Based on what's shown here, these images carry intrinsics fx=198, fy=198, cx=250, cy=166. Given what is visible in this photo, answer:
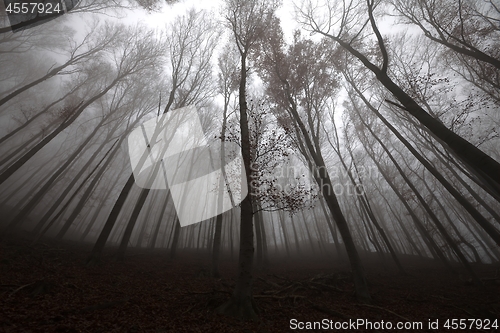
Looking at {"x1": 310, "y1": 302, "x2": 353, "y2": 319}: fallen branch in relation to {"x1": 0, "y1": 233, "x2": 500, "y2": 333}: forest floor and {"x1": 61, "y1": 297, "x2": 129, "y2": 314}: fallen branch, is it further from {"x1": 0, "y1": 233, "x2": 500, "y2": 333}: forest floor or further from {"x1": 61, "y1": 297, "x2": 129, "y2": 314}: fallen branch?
{"x1": 61, "y1": 297, "x2": 129, "y2": 314}: fallen branch

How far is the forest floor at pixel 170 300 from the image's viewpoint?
3766 millimetres

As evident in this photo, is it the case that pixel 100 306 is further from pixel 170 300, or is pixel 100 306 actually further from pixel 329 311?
pixel 329 311

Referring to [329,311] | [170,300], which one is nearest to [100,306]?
[170,300]

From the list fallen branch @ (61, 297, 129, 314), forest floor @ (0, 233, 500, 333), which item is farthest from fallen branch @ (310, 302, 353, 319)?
fallen branch @ (61, 297, 129, 314)

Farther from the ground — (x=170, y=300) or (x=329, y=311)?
(x=170, y=300)

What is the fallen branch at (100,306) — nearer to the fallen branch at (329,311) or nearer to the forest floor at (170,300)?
the forest floor at (170,300)

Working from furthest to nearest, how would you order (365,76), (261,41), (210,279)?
1. (365,76)
2. (261,41)
3. (210,279)

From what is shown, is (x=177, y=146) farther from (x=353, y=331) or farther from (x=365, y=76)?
(x=353, y=331)

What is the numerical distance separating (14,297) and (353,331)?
7.34 m

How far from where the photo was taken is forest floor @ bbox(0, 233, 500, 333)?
377 cm

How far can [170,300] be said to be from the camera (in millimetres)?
5262

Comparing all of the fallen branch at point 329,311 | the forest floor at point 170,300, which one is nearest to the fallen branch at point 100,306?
the forest floor at point 170,300

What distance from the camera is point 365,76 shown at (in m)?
12.3

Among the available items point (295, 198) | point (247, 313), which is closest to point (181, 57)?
point (295, 198)
